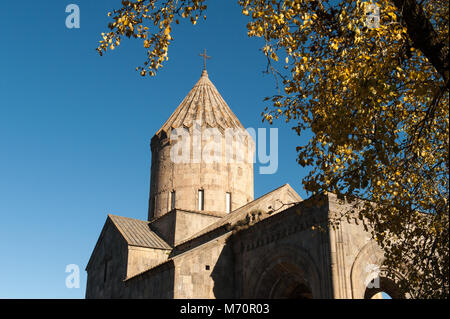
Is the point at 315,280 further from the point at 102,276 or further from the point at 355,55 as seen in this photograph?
the point at 102,276

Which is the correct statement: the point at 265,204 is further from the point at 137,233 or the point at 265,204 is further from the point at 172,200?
the point at 137,233

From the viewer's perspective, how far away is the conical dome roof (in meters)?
21.9

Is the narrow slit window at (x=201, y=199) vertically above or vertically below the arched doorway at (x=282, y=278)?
above

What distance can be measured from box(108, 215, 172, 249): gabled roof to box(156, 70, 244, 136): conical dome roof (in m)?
4.62

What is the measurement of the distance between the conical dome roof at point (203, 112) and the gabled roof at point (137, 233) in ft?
15.2

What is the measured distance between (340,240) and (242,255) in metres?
4.12

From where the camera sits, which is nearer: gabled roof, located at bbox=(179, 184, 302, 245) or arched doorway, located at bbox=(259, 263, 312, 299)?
arched doorway, located at bbox=(259, 263, 312, 299)

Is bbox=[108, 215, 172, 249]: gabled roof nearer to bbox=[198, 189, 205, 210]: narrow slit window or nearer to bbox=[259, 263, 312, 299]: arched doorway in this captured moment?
bbox=[198, 189, 205, 210]: narrow slit window

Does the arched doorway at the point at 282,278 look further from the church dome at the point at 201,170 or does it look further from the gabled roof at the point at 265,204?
the church dome at the point at 201,170

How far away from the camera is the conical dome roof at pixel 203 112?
21906mm

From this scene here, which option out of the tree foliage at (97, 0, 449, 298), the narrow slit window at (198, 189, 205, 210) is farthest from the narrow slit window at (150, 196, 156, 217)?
the tree foliage at (97, 0, 449, 298)

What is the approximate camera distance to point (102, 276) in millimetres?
19844

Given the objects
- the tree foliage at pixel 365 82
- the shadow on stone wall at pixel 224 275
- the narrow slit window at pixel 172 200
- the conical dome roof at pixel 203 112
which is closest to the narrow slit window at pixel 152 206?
the narrow slit window at pixel 172 200
